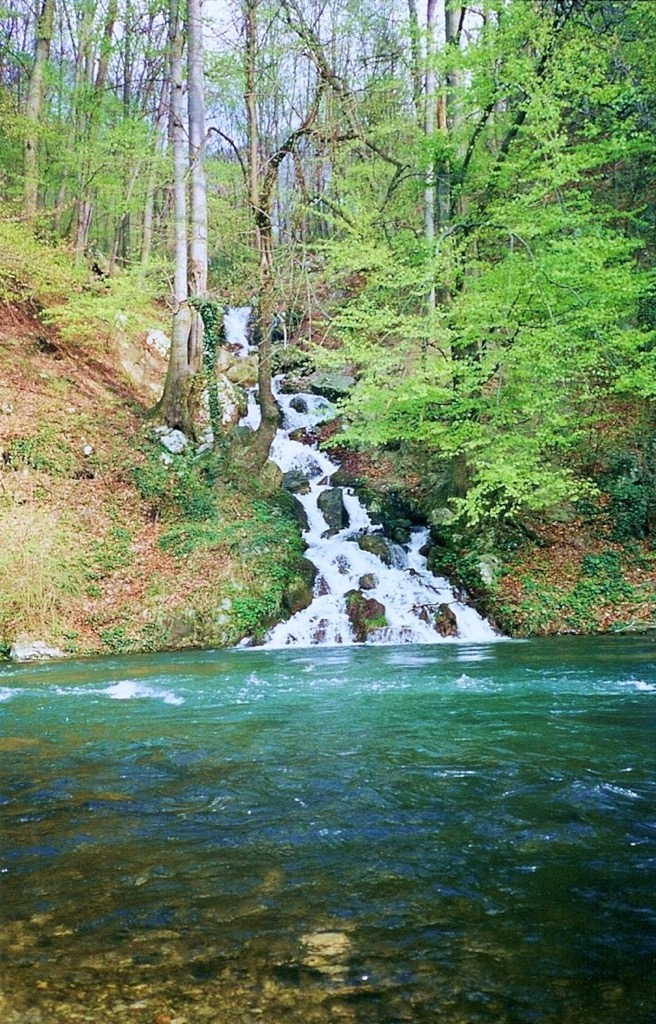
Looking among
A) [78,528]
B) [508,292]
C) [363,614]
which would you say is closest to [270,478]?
[78,528]

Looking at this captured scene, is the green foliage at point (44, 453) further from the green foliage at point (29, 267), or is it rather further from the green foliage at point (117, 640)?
the green foliage at point (117, 640)

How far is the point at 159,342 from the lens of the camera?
20766mm

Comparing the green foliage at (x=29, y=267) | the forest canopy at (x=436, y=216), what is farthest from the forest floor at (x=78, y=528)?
the forest canopy at (x=436, y=216)

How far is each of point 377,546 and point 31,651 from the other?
251 inches

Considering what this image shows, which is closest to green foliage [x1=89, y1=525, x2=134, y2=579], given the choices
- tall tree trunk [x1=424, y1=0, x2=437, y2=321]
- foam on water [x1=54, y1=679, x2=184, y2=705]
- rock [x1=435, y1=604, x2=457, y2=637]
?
foam on water [x1=54, y1=679, x2=184, y2=705]

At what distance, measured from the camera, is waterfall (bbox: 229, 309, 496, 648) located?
12008 mm

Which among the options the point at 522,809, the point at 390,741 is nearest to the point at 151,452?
the point at 390,741

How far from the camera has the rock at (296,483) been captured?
53.3ft

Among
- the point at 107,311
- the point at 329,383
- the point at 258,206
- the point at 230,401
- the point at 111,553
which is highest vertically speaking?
the point at 258,206

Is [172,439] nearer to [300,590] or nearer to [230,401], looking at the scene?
[230,401]

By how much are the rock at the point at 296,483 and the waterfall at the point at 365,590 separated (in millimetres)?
50

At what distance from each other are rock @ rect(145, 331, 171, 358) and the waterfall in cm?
686

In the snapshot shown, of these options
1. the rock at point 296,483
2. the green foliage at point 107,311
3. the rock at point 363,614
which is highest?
the green foliage at point 107,311

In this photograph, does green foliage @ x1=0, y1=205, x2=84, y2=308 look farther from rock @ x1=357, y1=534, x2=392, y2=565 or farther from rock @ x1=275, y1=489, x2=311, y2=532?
rock @ x1=357, y1=534, x2=392, y2=565
